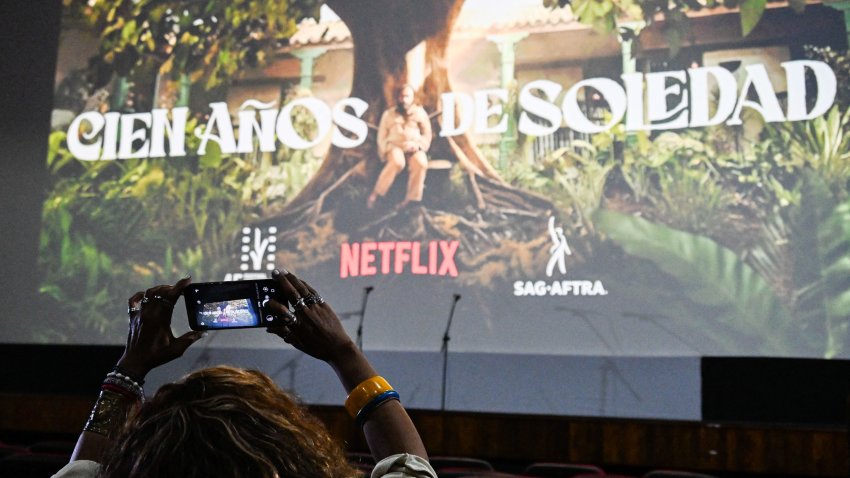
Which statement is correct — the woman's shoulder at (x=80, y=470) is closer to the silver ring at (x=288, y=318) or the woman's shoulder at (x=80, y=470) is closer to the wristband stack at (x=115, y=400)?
the wristband stack at (x=115, y=400)

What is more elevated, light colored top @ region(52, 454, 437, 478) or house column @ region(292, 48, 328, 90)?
house column @ region(292, 48, 328, 90)

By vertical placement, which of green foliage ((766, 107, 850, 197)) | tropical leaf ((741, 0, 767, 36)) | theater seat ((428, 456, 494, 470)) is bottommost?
theater seat ((428, 456, 494, 470))

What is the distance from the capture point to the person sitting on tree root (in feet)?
16.3

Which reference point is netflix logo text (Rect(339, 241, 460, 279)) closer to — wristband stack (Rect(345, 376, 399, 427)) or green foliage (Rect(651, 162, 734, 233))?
green foliage (Rect(651, 162, 734, 233))

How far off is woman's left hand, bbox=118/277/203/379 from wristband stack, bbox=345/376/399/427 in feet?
0.86

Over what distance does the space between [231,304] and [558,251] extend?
3527 mm

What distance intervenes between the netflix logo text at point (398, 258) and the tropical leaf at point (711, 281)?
840mm

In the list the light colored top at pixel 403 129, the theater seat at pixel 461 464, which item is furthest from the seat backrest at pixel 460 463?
the light colored top at pixel 403 129

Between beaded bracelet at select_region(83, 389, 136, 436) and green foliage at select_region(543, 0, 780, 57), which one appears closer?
beaded bracelet at select_region(83, 389, 136, 436)

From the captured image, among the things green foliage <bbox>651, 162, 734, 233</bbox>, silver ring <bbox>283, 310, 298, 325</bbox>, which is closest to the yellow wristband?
silver ring <bbox>283, 310, 298, 325</bbox>

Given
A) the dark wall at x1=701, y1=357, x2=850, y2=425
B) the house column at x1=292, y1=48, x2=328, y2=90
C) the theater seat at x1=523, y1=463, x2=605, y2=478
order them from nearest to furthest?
the theater seat at x1=523, y1=463, x2=605, y2=478, the dark wall at x1=701, y1=357, x2=850, y2=425, the house column at x1=292, y1=48, x2=328, y2=90

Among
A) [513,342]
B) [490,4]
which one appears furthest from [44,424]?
[490,4]

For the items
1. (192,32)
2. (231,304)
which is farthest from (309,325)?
(192,32)

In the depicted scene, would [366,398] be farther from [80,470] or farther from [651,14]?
[651,14]
